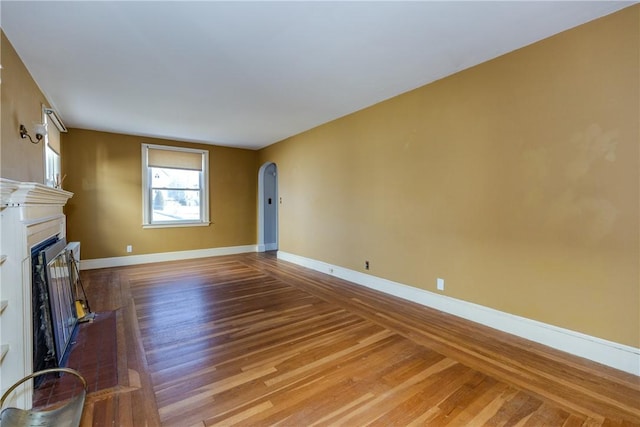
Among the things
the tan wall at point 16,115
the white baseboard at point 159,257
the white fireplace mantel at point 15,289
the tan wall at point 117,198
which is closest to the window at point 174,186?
the tan wall at point 117,198

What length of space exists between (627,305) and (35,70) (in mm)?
5530

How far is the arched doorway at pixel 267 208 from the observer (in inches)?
281

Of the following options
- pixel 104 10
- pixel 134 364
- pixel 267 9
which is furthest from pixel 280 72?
pixel 134 364

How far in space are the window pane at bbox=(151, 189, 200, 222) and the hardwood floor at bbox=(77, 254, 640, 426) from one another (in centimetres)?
281

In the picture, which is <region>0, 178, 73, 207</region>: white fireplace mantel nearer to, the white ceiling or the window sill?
the white ceiling

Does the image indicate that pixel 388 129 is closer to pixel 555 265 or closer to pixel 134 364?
pixel 555 265

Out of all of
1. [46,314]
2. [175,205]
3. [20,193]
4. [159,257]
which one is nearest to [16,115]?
[20,193]

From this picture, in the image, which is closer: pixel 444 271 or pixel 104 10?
pixel 104 10

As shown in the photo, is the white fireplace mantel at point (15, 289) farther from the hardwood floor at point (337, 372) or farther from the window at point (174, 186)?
the window at point (174, 186)

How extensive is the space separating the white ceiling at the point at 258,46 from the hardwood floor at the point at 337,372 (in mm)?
2549

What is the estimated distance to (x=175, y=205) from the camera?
6164 millimetres

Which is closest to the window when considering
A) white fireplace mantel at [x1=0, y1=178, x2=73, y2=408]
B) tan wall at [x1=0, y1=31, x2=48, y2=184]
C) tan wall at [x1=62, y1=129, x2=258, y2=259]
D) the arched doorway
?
tan wall at [x1=62, y1=129, x2=258, y2=259]

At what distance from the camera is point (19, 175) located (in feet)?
8.59

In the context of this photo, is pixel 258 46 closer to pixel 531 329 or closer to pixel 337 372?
pixel 337 372
